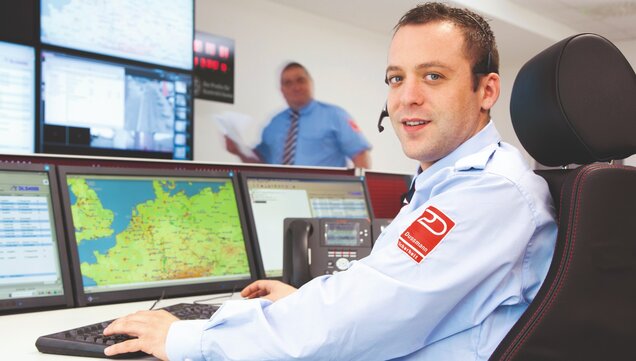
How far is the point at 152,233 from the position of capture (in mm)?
1604

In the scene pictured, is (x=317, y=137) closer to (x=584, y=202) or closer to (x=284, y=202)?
(x=284, y=202)

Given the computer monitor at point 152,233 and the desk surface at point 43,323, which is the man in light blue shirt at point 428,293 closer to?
the desk surface at point 43,323

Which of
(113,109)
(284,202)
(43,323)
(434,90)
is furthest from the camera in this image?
(113,109)

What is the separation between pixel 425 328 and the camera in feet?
2.93

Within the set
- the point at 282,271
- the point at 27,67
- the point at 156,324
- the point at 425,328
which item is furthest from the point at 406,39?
the point at 27,67

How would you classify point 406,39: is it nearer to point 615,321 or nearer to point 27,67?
point 615,321

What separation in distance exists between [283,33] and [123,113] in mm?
2442

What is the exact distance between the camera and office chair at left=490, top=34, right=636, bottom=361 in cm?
85

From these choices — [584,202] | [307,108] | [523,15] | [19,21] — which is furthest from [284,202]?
[523,15]

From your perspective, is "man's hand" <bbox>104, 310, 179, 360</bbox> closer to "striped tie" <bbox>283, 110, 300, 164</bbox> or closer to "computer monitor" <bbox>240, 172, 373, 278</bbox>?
"computer monitor" <bbox>240, 172, 373, 278</bbox>

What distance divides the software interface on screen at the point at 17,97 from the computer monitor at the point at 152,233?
5.63 feet

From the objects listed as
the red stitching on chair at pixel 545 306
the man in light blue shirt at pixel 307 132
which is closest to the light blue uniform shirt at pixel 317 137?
the man in light blue shirt at pixel 307 132

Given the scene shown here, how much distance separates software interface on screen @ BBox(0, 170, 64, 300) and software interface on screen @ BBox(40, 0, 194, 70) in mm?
1881

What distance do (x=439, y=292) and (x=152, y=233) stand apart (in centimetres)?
96
